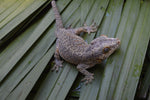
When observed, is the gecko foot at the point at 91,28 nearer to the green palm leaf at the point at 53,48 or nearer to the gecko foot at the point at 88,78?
the green palm leaf at the point at 53,48

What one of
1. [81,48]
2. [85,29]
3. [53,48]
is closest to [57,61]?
[53,48]

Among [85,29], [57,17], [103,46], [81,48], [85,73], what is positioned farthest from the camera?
[57,17]

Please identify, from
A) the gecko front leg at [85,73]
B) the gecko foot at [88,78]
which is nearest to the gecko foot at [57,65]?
the gecko front leg at [85,73]

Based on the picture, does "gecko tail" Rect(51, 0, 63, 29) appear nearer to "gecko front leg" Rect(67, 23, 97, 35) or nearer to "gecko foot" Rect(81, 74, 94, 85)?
"gecko front leg" Rect(67, 23, 97, 35)

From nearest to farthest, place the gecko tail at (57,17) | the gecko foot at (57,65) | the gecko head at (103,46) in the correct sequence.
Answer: the gecko head at (103,46), the gecko foot at (57,65), the gecko tail at (57,17)

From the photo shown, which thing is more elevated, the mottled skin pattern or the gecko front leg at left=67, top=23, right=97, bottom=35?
the gecko front leg at left=67, top=23, right=97, bottom=35

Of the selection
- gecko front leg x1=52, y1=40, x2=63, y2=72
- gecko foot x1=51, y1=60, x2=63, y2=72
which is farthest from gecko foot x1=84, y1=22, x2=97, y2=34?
gecko foot x1=51, y1=60, x2=63, y2=72

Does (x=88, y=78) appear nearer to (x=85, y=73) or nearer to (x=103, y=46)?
(x=85, y=73)
